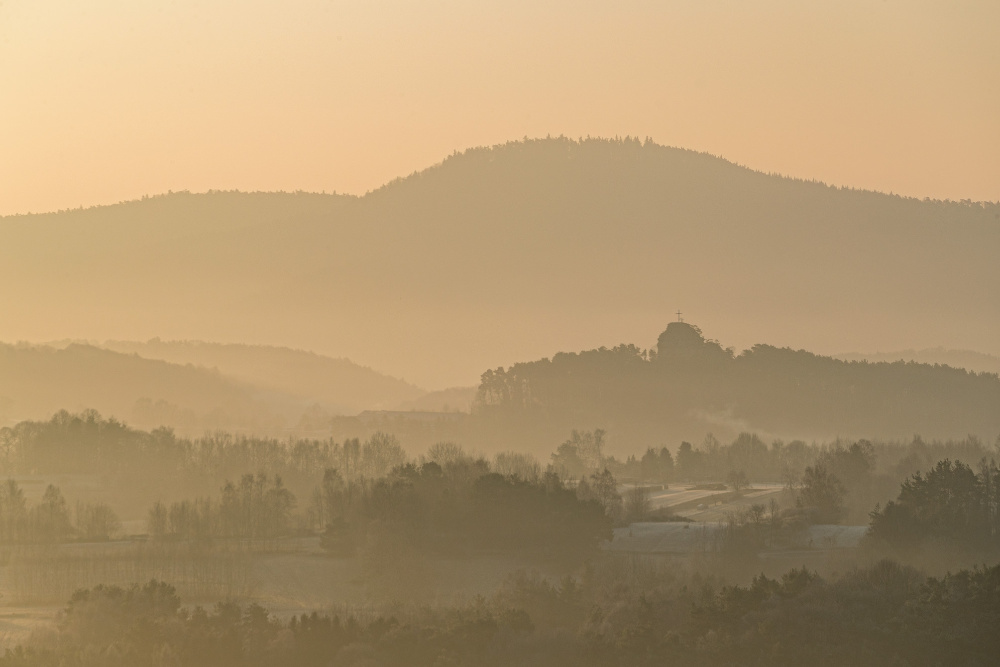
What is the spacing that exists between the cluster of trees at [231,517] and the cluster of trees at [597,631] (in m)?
30.6

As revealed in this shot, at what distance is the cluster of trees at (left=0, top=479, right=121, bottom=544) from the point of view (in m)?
133

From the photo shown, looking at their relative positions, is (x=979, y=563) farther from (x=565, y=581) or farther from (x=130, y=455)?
(x=130, y=455)

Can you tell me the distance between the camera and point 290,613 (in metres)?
107

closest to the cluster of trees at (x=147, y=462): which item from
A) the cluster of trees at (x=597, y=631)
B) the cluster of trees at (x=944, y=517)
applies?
the cluster of trees at (x=944, y=517)

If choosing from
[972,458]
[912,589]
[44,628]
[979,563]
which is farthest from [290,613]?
[972,458]

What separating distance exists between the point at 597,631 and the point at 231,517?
49.2 meters

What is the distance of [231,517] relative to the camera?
135m

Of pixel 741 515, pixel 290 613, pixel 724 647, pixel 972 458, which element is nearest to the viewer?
pixel 724 647

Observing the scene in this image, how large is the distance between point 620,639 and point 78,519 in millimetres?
64700

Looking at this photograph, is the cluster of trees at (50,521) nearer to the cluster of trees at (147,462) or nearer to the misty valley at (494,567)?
the misty valley at (494,567)

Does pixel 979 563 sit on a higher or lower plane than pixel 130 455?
lower

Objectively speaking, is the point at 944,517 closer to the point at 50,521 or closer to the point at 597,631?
the point at 597,631

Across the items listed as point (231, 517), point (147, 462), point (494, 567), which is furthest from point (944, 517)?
point (147, 462)

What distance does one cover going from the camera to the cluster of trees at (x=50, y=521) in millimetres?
133000
